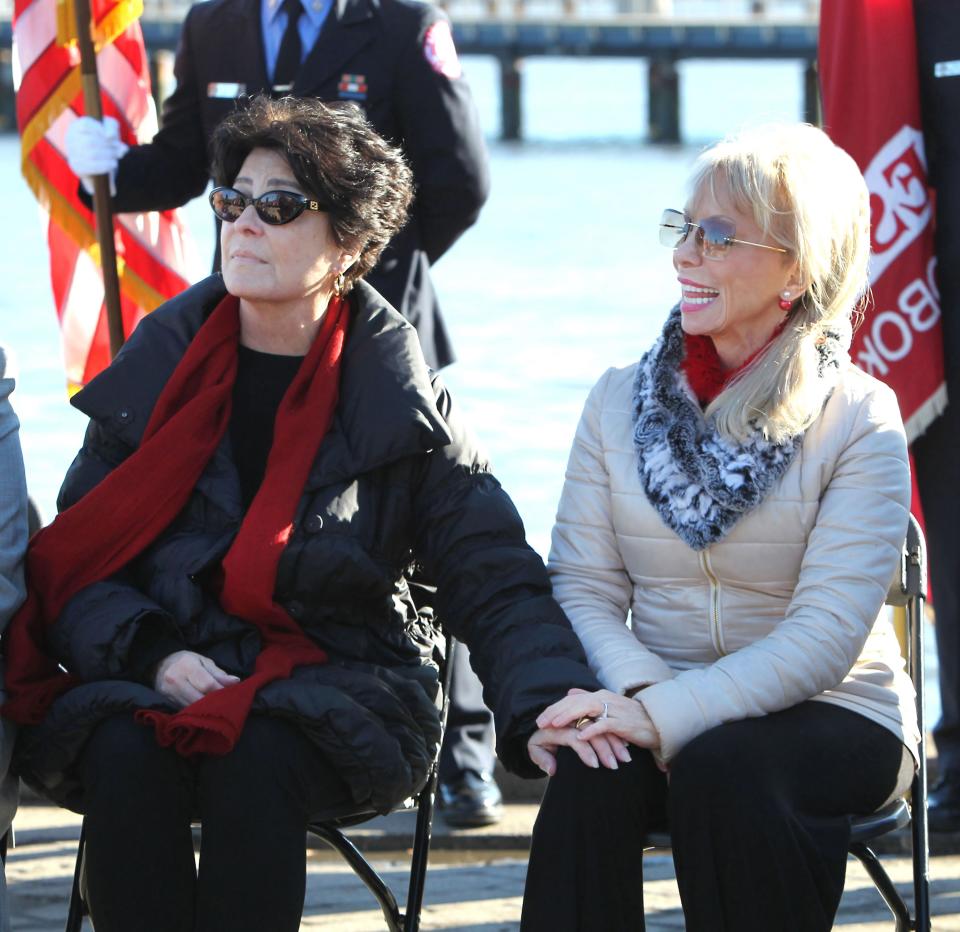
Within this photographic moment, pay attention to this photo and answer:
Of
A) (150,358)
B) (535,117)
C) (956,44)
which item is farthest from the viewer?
(535,117)

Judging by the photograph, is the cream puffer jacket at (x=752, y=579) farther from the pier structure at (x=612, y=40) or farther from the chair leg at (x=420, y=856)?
the pier structure at (x=612, y=40)

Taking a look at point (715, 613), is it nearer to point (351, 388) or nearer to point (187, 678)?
point (351, 388)

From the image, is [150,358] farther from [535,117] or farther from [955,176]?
[535,117]

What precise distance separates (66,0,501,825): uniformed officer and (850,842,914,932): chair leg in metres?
1.41

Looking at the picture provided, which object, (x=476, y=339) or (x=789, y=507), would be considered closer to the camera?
(x=789, y=507)

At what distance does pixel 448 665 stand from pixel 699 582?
506 mm

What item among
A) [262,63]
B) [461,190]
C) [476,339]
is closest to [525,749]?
[461,190]

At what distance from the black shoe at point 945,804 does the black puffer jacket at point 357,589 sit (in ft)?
5.08

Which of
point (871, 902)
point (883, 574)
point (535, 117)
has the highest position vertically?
point (883, 574)

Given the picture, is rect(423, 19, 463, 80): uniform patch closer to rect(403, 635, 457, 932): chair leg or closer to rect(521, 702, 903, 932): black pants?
rect(403, 635, 457, 932): chair leg

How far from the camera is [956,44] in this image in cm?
446

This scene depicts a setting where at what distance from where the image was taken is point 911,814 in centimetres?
332

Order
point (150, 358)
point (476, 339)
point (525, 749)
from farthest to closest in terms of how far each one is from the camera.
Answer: point (476, 339)
point (150, 358)
point (525, 749)

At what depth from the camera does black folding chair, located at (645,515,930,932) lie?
315 cm
